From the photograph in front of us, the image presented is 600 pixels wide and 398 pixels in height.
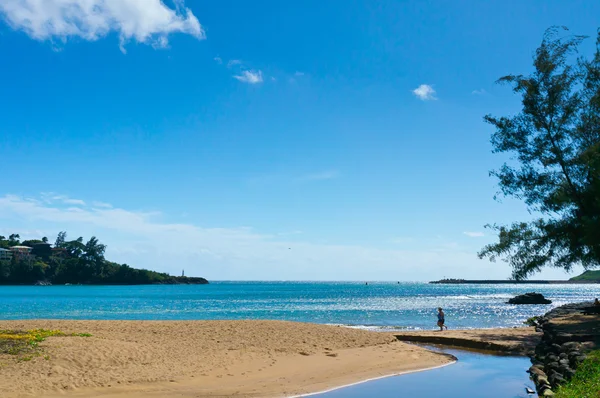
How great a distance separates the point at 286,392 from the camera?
1558 cm

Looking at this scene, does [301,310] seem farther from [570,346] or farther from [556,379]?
[556,379]

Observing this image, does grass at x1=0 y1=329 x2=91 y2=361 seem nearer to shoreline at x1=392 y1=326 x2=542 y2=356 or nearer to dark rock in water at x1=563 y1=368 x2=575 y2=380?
dark rock in water at x1=563 y1=368 x2=575 y2=380

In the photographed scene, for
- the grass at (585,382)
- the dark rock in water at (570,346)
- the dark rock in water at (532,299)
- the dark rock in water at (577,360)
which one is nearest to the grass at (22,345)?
the grass at (585,382)

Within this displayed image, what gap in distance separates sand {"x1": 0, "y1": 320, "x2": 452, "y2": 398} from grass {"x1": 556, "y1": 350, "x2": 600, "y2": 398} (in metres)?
6.71

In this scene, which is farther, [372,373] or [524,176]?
[524,176]

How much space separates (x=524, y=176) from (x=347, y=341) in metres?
14.7

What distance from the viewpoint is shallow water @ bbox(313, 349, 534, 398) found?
15320 millimetres

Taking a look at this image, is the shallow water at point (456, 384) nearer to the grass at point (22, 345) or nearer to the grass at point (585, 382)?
the grass at point (585, 382)

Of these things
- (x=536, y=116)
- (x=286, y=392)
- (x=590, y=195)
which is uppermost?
(x=536, y=116)

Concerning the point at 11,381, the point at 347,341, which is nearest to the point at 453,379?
the point at 347,341

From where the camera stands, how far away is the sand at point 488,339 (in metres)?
24.5

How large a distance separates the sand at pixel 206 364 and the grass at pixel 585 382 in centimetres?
671

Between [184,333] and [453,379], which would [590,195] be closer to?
[453,379]

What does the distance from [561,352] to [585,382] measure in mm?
6051
